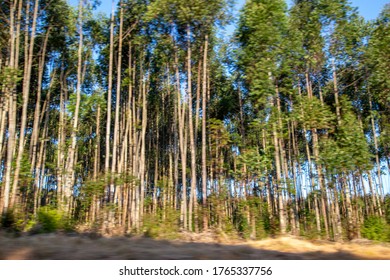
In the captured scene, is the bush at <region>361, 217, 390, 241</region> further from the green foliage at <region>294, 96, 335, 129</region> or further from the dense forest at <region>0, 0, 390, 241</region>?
the green foliage at <region>294, 96, 335, 129</region>

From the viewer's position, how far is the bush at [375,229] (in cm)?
1805

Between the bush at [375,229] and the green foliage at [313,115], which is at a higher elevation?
the green foliage at [313,115]

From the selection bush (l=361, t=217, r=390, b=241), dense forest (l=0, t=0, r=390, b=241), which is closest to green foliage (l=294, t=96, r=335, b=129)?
dense forest (l=0, t=0, r=390, b=241)

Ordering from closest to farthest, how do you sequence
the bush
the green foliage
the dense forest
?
the dense forest < the bush < the green foliage

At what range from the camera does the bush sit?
18.0 m

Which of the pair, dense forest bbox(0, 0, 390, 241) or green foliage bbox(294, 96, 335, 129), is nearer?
dense forest bbox(0, 0, 390, 241)

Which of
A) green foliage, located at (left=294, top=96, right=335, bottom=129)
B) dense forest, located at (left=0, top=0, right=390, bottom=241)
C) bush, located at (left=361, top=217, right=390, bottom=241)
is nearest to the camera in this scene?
dense forest, located at (left=0, top=0, right=390, bottom=241)

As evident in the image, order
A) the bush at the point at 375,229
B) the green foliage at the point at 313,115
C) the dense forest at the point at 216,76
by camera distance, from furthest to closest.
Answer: the green foliage at the point at 313,115
the bush at the point at 375,229
the dense forest at the point at 216,76

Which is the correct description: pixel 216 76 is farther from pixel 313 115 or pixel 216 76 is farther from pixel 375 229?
pixel 375 229

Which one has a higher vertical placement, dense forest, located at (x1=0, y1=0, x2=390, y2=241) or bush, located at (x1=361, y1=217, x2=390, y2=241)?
dense forest, located at (x1=0, y1=0, x2=390, y2=241)

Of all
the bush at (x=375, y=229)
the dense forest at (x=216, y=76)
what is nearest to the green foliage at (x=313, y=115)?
the dense forest at (x=216, y=76)

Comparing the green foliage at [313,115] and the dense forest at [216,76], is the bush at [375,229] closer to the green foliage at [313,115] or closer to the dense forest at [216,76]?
the dense forest at [216,76]

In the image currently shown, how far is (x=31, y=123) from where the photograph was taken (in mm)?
29359

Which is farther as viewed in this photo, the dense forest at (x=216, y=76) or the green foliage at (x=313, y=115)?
the green foliage at (x=313, y=115)
